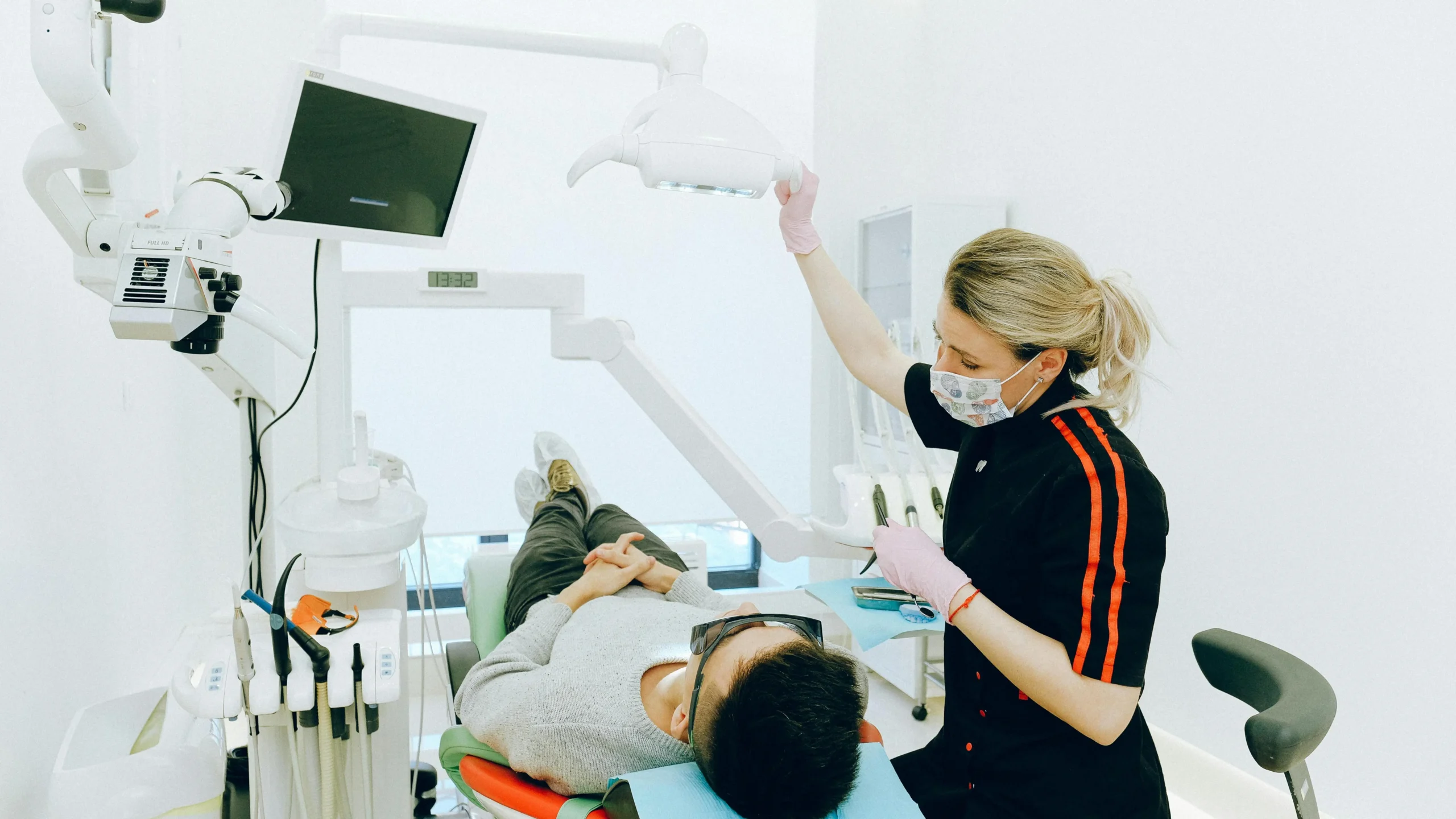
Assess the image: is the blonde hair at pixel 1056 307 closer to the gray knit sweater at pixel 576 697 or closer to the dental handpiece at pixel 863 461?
the dental handpiece at pixel 863 461

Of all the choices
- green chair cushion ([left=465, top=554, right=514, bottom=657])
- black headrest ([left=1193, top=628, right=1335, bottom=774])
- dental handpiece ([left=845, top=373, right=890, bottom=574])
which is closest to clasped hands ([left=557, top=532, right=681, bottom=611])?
green chair cushion ([left=465, top=554, right=514, bottom=657])

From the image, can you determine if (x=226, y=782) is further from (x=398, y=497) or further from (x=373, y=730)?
(x=398, y=497)

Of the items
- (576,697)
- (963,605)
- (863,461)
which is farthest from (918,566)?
(863,461)

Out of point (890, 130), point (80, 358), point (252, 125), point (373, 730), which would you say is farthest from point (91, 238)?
point (890, 130)

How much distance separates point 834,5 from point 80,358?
3.02 metres

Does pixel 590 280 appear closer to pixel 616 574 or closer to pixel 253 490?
pixel 616 574

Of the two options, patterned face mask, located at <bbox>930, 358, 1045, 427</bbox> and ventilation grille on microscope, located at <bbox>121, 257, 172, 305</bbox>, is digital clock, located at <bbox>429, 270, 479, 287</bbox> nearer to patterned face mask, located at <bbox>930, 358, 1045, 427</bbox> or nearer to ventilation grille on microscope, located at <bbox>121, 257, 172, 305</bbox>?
ventilation grille on microscope, located at <bbox>121, 257, 172, 305</bbox>

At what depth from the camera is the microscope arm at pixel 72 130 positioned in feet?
3.11

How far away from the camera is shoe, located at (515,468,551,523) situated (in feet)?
8.06

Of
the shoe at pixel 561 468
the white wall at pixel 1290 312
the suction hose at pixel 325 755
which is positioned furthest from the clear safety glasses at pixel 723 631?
the white wall at pixel 1290 312

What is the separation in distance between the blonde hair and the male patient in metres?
0.50

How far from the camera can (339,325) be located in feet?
5.06

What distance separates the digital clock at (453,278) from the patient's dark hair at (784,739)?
87 centimetres

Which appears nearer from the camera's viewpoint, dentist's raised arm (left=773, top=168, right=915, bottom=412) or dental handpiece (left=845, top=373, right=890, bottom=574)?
dentist's raised arm (left=773, top=168, right=915, bottom=412)
